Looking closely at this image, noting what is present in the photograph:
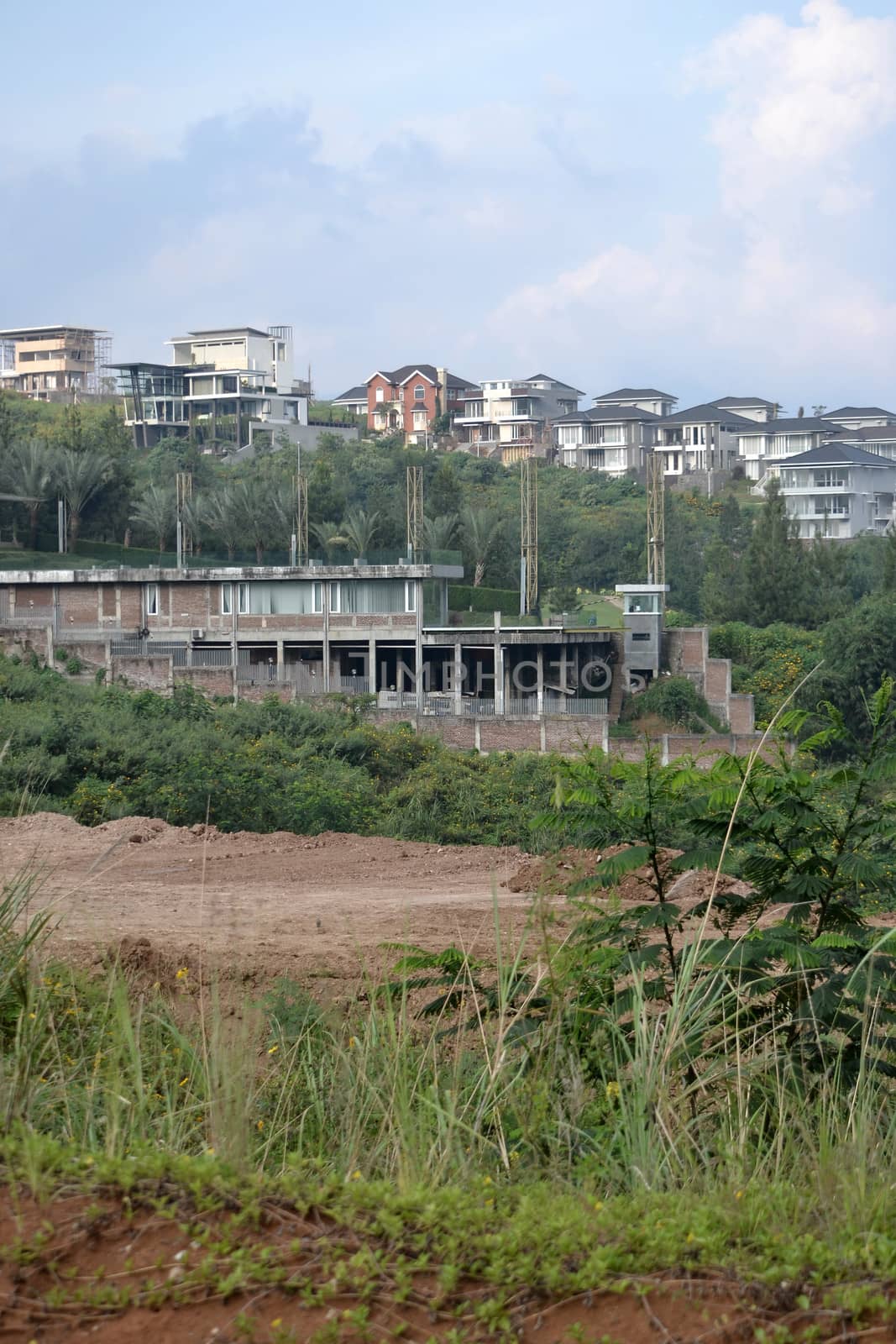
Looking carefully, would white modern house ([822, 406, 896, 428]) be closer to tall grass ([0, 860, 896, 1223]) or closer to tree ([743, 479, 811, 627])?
tree ([743, 479, 811, 627])

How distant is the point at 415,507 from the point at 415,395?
2327 inches

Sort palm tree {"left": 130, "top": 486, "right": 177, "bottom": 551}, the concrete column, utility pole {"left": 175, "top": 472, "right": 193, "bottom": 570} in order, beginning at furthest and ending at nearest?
palm tree {"left": 130, "top": 486, "right": 177, "bottom": 551} → utility pole {"left": 175, "top": 472, "right": 193, "bottom": 570} → the concrete column

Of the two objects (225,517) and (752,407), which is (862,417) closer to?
(752,407)

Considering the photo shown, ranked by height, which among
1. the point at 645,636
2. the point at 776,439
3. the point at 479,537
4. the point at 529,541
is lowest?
the point at 645,636

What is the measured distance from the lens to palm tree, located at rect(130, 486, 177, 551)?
196 feet

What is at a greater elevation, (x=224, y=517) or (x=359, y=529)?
(x=224, y=517)

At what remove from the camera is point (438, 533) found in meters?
59.0

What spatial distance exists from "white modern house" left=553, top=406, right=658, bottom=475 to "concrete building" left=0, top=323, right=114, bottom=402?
40500 millimetres

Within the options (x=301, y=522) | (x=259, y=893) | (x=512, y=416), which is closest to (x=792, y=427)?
(x=512, y=416)

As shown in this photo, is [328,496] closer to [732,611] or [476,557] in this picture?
[476,557]

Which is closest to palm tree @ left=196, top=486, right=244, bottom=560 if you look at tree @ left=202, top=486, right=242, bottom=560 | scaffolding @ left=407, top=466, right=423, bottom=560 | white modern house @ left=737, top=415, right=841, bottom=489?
tree @ left=202, top=486, right=242, bottom=560

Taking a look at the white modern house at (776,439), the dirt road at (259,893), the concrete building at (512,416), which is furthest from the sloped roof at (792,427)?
the dirt road at (259,893)

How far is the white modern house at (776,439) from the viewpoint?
10425 centimetres

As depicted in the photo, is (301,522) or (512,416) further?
(512,416)
